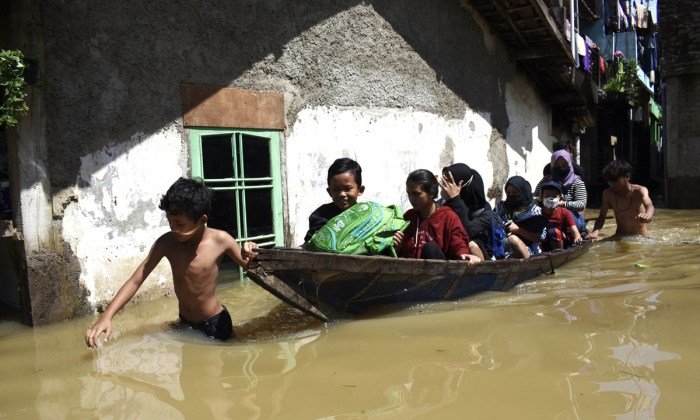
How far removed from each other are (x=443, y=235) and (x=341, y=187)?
85cm

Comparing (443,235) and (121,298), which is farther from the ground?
(443,235)

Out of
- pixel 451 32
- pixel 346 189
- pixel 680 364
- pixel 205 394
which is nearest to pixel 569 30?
pixel 451 32

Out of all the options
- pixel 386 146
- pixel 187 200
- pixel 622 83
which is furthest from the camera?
pixel 622 83

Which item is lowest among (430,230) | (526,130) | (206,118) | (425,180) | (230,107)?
(430,230)

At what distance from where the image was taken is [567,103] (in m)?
12.2

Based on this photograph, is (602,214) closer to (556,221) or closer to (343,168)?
(556,221)

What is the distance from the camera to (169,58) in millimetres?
5273

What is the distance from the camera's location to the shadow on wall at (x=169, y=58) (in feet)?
15.1

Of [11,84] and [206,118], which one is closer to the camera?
[11,84]

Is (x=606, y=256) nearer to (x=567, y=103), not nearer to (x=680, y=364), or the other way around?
(x=680, y=364)

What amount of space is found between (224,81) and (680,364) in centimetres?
454

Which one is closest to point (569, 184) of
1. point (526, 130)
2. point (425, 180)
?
point (526, 130)

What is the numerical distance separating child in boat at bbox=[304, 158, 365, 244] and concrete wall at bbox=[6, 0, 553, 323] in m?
1.74

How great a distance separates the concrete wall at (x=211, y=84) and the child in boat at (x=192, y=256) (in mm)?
1432
